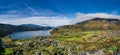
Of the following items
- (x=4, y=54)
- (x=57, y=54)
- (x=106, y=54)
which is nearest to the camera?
(x=4, y=54)

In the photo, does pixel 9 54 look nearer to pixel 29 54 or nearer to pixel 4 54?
pixel 4 54

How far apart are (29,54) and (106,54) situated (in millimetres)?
25054

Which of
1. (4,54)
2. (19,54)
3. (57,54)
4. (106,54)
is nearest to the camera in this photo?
(4,54)

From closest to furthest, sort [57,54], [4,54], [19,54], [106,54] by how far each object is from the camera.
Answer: [4,54] → [19,54] → [57,54] → [106,54]

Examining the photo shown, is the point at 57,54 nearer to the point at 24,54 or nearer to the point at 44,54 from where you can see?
the point at 44,54

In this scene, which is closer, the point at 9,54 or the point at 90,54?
the point at 9,54

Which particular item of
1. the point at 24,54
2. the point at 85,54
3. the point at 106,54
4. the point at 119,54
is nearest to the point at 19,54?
the point at 24,54

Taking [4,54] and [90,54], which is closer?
[4,54]

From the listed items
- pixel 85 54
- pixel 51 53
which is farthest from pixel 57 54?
pixel 85 54

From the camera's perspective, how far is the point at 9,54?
55.4m

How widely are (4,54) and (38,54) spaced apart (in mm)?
9893

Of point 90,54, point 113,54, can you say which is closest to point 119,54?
point 113,54

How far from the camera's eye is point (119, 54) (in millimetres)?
71250

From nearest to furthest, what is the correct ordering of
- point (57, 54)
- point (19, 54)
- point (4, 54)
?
point (4, 54) < point (19, 54) < point (57, 54)
